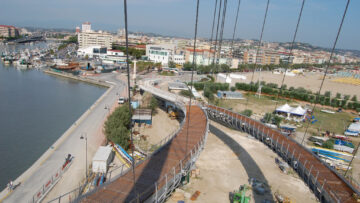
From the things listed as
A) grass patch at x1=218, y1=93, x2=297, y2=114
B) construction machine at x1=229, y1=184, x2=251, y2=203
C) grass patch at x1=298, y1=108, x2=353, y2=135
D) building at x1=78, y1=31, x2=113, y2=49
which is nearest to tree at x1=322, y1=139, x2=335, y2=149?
grass patch at x1=298, y1=108, x2=353, y2=135

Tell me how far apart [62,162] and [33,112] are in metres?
9.23

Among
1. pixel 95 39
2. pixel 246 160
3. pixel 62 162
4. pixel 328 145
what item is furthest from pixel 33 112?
pixel 95 39

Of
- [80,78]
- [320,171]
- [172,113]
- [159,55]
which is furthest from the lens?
[159,55]

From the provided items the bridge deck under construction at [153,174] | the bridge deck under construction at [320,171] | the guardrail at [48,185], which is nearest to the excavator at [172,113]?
the bridge deck under construction at [153,174]

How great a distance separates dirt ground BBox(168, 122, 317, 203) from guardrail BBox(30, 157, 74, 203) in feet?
12.9

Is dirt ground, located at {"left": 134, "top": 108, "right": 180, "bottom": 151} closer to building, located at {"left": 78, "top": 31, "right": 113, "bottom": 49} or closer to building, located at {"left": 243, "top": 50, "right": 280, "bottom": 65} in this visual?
building, located at {"left": 243, "top": 50, "right": 280, "bottom": 65}

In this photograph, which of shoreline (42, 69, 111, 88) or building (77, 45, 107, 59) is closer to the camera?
shoreline (42, 69, 111, 88)

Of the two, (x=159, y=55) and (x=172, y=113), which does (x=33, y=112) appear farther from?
(x=159, y=55)

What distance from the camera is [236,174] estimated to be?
30.3ft

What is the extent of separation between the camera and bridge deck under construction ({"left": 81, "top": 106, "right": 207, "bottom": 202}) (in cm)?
443

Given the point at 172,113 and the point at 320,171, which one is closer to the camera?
the point at 320,171

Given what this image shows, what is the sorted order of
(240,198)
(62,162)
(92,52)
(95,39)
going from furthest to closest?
(95,39) → (92,52) → (62,162) → (240,198)

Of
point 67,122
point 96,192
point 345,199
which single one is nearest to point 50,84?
point 67,122

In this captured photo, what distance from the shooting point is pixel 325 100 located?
22.1 meters
